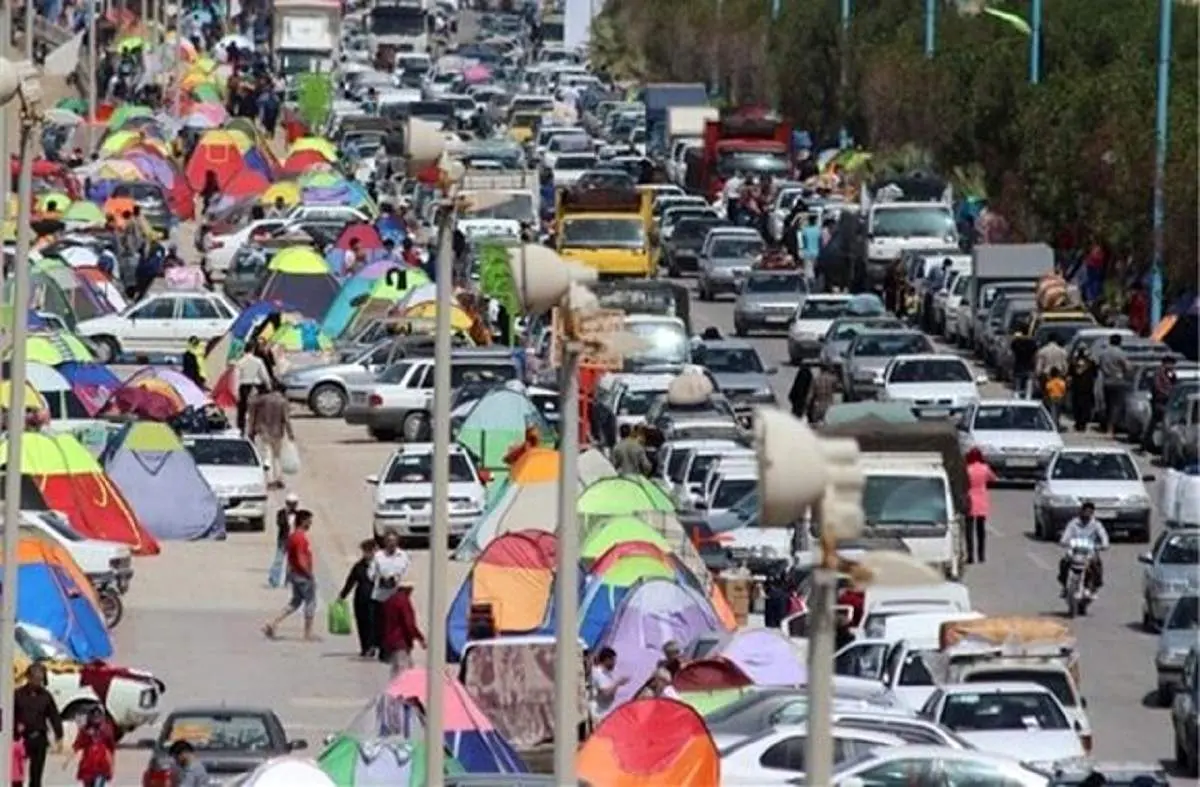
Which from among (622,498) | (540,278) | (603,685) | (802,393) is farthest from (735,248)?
(540,278)

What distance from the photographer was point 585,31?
6334 inches

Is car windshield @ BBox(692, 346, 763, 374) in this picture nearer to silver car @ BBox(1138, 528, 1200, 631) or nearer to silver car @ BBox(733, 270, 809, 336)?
silver car @ BBox(733, 270, 809, 336)

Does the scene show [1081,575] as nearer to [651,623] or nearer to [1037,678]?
[651,623]

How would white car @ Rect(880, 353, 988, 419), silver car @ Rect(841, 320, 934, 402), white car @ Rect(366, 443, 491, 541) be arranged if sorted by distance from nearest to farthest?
white car @ Rect(366, 443, 491, 541)
white car @ Rect(880, 353, 988, 419)
silver car @ Rect(841, 320, 934, 402)

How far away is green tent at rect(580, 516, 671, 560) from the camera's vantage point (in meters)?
41.6

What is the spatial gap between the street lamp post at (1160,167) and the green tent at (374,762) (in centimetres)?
3538

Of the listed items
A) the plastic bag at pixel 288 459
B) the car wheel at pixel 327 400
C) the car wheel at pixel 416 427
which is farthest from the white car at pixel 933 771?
the car wheel at pixel 327 400

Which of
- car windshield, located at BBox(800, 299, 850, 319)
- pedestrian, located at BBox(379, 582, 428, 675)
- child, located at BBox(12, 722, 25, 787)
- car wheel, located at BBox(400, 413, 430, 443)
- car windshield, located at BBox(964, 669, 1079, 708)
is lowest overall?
car wheel, located at BBox(400, 413, 430, 443)

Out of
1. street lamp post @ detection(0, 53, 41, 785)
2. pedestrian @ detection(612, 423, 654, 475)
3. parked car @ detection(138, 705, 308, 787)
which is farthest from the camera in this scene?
pedestrian @ detection(612, 423, 654, 475)

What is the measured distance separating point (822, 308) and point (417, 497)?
1799 centimetres

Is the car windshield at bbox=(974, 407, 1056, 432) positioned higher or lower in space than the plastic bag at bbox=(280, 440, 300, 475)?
higher

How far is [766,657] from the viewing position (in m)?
35.2

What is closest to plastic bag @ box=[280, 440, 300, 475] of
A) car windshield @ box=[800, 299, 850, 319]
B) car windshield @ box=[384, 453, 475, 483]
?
car windshield @ box=[384, 453, 475, 483]

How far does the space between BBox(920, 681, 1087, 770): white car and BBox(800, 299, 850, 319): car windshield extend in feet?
107
